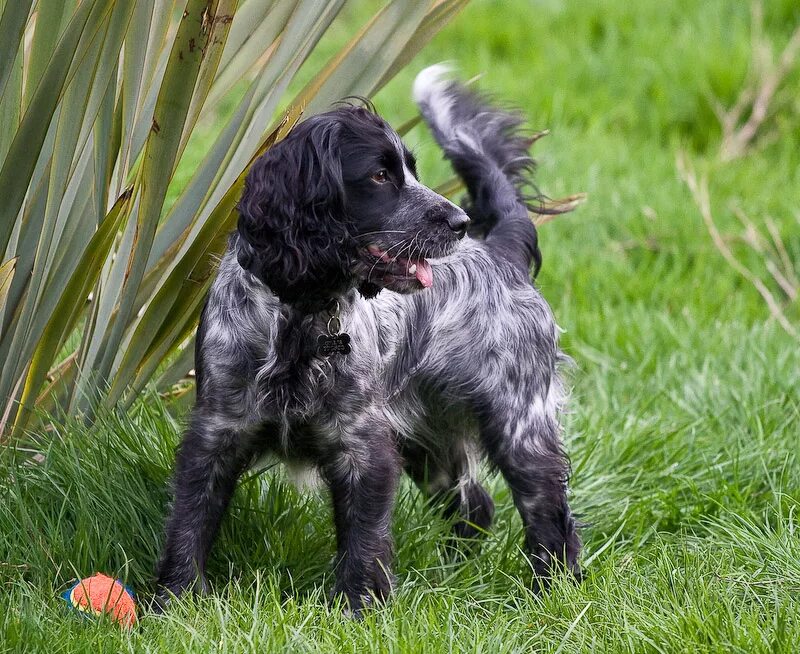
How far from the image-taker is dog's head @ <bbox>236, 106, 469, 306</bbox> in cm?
294

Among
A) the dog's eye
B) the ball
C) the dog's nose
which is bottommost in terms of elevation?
the ball

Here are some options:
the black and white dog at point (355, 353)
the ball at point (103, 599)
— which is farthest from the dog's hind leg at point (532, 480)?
the ball at point (103, 599)

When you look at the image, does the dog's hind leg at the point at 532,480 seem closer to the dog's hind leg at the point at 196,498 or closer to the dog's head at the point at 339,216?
the dog's head at the point at 339,216

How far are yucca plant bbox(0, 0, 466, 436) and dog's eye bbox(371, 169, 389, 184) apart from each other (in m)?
0.36

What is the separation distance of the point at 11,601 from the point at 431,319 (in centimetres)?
142

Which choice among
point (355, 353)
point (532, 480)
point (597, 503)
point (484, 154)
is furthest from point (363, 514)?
point (484, 154)

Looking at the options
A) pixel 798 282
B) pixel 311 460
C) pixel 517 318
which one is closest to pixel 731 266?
pixel 798 282

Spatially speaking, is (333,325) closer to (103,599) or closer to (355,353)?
(355,353)

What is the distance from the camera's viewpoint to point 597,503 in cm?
395

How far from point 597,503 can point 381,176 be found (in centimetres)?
151

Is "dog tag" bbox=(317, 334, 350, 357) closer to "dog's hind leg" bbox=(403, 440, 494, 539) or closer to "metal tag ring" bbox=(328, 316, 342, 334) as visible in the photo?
"metal tag ring" bbox=(328, 316, 342, 334)

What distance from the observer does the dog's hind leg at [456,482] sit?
12.4 ft

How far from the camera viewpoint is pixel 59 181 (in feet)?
10.3

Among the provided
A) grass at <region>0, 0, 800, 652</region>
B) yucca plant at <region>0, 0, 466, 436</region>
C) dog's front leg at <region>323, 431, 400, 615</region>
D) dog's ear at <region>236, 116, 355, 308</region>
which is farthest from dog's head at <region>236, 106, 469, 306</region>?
grass at <region>0, 0, 800, 652</region>
